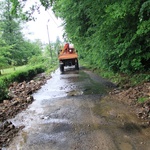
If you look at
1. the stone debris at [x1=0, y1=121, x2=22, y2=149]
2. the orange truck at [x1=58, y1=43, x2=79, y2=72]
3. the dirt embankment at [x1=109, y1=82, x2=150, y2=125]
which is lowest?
the stone debris at [x1=0, y1=121, x2=22, y2=149]

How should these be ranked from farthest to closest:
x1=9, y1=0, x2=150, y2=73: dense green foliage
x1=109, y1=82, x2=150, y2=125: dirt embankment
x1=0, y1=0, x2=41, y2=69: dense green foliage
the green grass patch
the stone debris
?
x1=0, y1=0, x2=41, y2=69: dense green foliage
x1=9, y1=0, x2=150, y2=73: dense green foliage
the green grass patch
x1=109, y1=82, x2=150, y2=125: dirt embankment
the stone debris

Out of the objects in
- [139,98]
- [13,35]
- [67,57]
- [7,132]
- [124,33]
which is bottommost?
[7,132]

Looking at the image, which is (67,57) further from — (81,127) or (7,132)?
(81,127)

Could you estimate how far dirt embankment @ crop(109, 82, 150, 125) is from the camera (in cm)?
556

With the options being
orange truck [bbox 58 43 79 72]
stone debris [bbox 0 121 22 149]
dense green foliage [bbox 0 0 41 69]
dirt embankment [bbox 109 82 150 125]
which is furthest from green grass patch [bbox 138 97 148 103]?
dense green foliage [bbox 0 0 41 69]

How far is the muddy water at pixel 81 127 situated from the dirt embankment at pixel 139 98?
0.78 ft

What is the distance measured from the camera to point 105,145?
403cm

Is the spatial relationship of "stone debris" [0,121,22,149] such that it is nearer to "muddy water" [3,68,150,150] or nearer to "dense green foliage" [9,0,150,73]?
"muddy water" [3,68,150,150]

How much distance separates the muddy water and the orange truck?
1215 centimetres

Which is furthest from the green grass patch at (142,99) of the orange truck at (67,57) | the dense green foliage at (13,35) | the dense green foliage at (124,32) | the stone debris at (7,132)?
the dense green foliage at (13,35)

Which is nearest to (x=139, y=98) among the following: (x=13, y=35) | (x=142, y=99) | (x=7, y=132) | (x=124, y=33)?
(x=142, y=99)

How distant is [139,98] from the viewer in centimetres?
670

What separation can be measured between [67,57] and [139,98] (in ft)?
44.7

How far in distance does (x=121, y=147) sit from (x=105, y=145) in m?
0.31
